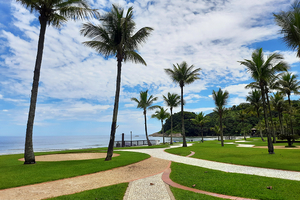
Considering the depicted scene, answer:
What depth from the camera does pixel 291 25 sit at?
30.1 ft

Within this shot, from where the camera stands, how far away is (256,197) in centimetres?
471

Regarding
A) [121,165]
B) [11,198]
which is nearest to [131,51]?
[121,165]

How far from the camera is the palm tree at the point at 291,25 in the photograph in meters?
8.90

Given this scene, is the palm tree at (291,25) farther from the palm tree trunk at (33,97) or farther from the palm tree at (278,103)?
the palm tree at (278,103)

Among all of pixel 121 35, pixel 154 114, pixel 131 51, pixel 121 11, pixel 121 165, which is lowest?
pixel 121 165

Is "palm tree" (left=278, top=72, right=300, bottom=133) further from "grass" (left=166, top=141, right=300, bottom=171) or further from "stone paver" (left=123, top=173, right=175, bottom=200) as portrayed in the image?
"stone paver" (left=123, top=173, right=175, bottom=200)

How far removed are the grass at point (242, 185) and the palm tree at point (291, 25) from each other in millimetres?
7260

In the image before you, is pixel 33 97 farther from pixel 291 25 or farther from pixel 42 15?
pixel 291 25

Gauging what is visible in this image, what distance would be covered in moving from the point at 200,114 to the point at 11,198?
1519 inches

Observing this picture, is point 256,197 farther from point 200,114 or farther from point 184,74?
point 200,114

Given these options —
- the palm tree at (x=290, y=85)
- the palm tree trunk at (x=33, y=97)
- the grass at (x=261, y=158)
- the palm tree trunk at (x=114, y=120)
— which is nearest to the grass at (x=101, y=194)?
the palm tree trunk at (x=114, y=120)

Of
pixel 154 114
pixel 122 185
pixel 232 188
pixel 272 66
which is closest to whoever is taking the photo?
pixel 232 188

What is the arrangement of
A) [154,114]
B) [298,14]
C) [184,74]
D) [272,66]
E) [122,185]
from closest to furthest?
[122,185]
[298,14]
[272,66]
[184,74]
[154,114]

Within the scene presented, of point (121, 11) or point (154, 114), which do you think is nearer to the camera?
point (121, 11)
